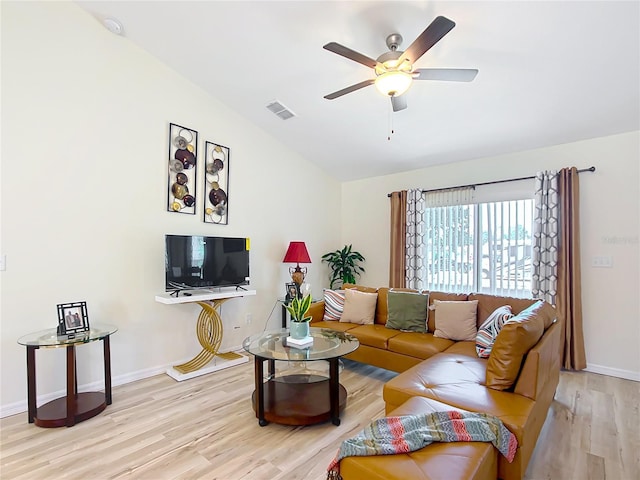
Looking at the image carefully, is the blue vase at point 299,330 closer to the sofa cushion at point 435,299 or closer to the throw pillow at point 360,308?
the throw pillow at point 360,308

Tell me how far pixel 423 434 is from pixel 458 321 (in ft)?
6.28

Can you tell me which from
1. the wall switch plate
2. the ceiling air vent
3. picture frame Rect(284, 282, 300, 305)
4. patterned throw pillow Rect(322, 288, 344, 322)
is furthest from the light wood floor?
the ceiling air vent

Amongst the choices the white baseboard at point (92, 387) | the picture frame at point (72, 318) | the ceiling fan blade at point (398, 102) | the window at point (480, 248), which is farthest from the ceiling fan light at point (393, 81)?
the white baseboard at point (92, 387)

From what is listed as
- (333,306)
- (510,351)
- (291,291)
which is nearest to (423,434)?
(510,351)

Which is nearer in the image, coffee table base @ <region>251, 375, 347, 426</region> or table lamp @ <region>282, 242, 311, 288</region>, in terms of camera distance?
coffee table base @ <region>251, 375, 347, 426</region>

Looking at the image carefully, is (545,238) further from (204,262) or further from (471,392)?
(204,262)

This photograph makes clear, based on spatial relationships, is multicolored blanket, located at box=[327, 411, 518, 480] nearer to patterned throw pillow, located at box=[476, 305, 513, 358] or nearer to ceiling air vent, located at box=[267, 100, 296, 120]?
patterned throw pillow, located at box=[476, 305, 513, 358]

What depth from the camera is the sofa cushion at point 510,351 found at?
6.48 ft

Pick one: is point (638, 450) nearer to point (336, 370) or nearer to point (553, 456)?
point (553, 456)

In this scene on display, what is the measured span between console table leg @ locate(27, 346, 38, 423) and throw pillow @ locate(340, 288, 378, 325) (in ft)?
9.17

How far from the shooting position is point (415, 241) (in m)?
4.71

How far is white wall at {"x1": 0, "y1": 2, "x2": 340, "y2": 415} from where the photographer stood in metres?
2.61

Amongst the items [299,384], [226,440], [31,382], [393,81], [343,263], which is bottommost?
[226,440]

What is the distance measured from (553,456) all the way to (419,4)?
311cm
